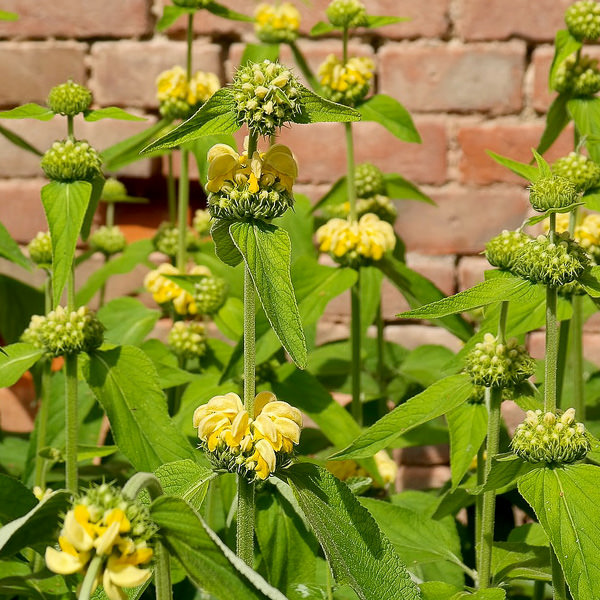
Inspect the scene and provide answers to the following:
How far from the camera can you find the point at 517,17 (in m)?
1.64

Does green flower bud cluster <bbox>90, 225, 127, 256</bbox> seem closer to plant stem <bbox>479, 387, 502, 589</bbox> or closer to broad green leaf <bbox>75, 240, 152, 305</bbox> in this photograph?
broad green leaf <bbox>75, 240, 152, 305</bbox>

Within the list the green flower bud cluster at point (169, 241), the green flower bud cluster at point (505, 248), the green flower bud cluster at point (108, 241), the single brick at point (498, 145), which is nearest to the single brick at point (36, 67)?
the green flower bud cluster at point (108, 241)

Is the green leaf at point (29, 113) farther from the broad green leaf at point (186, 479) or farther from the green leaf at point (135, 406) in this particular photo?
the broad green leaf at point (186, 479)

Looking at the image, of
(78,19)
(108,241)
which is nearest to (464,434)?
(108,241)

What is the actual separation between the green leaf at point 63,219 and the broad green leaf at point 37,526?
1.06 ft

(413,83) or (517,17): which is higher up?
(517,17)

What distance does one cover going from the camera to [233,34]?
5.51 ft

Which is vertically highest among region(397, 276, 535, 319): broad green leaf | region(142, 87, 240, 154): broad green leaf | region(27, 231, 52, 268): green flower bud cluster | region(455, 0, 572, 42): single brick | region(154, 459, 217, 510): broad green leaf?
region(455, 0, 572, 42): single brick

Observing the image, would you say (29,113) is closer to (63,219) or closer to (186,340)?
(63,219)

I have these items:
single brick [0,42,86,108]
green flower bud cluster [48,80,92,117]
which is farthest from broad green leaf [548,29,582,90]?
single brick [0,42,86,108]

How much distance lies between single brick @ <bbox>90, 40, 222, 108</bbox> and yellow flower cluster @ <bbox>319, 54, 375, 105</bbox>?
0.50 metres

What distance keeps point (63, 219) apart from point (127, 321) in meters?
0.43

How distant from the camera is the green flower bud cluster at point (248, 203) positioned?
2.02 ft

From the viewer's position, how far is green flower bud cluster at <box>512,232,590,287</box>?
0.68 meters
